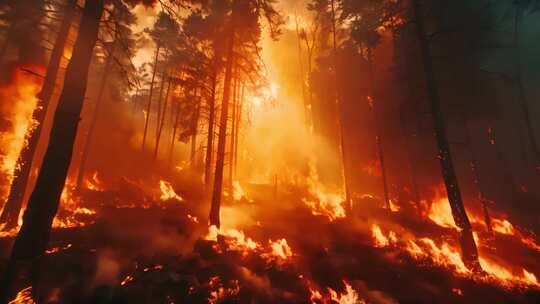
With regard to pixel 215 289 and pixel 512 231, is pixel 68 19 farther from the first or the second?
pixel 512 231

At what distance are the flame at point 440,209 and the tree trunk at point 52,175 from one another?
22536mm

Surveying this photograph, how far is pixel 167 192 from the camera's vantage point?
827 inches

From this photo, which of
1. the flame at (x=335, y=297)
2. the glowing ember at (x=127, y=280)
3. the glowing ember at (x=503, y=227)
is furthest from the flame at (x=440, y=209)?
the glowing ember at (x=127, y=280)

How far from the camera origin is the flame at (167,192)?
19.5 meters

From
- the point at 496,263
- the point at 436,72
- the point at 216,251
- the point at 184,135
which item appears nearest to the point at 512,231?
the point at 496,263

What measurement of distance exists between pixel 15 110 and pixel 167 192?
1271cm

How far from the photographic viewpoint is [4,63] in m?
21.5

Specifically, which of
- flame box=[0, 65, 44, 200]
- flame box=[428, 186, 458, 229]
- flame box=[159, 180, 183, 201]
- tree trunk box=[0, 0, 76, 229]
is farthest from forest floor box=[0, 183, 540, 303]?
flame box=[0, 65, 44, 200]

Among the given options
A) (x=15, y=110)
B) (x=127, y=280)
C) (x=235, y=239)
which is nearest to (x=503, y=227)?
(x=235, y=239)

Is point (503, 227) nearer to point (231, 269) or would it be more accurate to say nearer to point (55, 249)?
point (231, 269)

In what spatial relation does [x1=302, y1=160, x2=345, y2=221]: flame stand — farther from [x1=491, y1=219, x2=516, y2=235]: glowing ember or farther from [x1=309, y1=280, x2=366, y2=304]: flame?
[x1=309, y1=280, x2=366, y2=304]: flame

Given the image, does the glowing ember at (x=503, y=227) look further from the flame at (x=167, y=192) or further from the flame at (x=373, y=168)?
the flame at (x=167, y=192)

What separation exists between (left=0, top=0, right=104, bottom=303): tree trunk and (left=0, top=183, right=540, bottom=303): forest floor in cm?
79

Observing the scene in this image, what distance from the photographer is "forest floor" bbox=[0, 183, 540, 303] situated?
20.4ft
